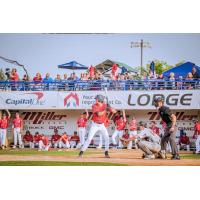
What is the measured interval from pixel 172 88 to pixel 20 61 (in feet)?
12.4

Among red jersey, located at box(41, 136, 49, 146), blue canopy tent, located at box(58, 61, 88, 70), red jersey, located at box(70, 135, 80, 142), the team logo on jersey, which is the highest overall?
blue canopy tent, located at box(58, 61, 88, 70)

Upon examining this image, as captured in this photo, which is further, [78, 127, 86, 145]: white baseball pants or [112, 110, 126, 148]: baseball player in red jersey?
[112, 110, 126, 148]: baseball player in red jersey

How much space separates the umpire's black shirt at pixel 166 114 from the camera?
13195 millimetres

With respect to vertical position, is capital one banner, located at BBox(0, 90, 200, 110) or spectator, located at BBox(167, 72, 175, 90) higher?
spectator, located at BBox(167, 72, 175, 90)

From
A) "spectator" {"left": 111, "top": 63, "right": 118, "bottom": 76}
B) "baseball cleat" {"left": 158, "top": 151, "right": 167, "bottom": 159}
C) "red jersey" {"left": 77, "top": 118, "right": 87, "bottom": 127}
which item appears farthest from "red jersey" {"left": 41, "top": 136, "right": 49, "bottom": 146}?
"baseball cleat" {"left": 158, "top": 151, "right": 167, "bottom": 159}

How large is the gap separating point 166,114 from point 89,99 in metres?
1.91

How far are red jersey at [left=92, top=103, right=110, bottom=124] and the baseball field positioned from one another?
2.39 ft

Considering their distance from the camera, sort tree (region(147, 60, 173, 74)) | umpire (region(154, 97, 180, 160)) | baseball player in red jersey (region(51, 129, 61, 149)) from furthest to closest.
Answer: baseball player in red jersey (region(51, 129, 61, 149)), tree (region(147, 60, 173, 74)), umpire (region(154, 97, 180, 160))

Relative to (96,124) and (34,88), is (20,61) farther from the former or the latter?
(96,124)

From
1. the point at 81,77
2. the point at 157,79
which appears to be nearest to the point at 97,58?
the point at 81,77

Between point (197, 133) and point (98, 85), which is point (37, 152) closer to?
point (98, 85)

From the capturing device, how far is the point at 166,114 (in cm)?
1320

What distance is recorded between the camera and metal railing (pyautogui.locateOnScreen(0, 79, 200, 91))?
43.7 ft

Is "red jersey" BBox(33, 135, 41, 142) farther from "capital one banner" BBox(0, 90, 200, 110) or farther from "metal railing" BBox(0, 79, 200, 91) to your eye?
"metal railing" BBox(0, 79, 200, 91)
